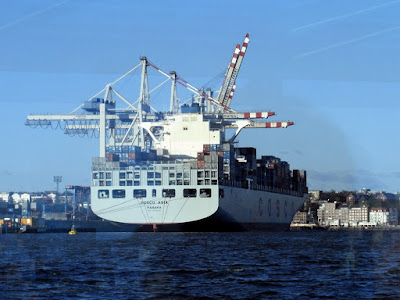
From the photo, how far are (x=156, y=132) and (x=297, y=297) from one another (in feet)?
307

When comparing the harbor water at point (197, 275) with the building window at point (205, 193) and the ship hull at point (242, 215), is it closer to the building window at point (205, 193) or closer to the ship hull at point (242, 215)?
the ship hull at point (242, 215)

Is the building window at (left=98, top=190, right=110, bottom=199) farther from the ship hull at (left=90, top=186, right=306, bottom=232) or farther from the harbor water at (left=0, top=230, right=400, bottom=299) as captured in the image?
the harbor water at (left=0, top=230, right=400, bottom=299)

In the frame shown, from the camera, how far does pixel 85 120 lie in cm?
12750

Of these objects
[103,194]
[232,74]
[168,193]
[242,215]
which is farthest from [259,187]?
[103,194]

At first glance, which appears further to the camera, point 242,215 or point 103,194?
point 242,215

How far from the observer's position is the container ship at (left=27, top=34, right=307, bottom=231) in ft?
327

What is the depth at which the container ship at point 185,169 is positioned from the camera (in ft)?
327

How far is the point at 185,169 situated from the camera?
101375 millimetres

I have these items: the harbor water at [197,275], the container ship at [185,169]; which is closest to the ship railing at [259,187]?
the container ship at [185,169]

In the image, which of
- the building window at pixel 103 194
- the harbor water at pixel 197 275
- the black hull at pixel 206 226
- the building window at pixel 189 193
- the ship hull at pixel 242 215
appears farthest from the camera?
the building window at pixel 103 194

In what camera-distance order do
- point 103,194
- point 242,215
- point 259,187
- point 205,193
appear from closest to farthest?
point 205,193 → point 103,194 → point 242,215 → point 259,187

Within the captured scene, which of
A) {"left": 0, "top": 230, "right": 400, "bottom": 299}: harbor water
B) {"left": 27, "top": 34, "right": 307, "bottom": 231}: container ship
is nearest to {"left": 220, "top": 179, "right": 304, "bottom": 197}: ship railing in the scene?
{"left": 27, "top": 34, "right": 307, "bottom": 231}: container ship

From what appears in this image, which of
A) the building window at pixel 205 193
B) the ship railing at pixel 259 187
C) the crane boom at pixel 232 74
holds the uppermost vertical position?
the crane boom at pixel 232 74

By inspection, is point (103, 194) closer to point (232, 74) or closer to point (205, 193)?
point (205, 193)
